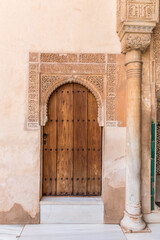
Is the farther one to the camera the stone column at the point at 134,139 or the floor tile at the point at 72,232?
the stone column at the point at 134,139

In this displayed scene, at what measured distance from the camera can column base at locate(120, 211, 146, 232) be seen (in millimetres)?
2047

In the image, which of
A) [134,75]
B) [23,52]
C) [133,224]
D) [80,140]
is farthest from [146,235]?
[23,52]

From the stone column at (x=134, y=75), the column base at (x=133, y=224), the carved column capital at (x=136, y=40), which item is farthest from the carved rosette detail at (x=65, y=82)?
the column base at (x=133, y=224)

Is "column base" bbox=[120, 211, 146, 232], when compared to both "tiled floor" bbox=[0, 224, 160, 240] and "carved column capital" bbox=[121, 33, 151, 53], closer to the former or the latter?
"tiled floor" bbox=[0, 224, 160, 240]

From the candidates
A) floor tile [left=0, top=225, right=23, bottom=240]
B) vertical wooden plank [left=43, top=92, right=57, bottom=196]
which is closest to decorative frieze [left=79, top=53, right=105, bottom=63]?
vertical wooden plank [left=43, top=92, right=57, bottom=196]

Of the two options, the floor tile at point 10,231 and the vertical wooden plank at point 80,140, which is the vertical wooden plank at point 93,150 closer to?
the vertical wooden plank at point 80,140

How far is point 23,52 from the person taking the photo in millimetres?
2242

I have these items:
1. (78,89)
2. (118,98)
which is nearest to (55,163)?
(78,89)

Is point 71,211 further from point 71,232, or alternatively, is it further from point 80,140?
point 80,140

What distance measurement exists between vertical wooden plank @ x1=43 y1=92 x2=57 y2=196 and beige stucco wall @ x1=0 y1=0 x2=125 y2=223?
0.43 feet

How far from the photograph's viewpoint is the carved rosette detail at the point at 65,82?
225cm

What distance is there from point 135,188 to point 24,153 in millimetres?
1426

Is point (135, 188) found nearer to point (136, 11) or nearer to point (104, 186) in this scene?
point (104, 186)

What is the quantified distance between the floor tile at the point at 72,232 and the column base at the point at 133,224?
89 millimetres
